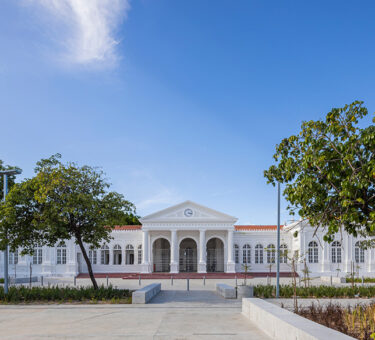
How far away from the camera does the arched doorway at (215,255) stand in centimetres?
4675

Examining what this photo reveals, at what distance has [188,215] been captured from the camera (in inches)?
1725

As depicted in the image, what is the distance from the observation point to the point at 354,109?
9.09 metres

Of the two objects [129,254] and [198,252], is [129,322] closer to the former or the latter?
[198,252]

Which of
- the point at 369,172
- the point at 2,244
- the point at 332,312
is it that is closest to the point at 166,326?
the point at 332,312

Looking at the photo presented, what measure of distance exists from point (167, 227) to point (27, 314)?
29987 mm

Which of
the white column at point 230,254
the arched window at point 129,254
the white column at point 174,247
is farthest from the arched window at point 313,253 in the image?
the arched window at point 129,254

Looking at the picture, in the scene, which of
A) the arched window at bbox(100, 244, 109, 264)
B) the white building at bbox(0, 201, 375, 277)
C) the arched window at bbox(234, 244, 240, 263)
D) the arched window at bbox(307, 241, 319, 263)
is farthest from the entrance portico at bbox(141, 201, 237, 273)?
the arched window at bbox(307, 241, 319, 263)

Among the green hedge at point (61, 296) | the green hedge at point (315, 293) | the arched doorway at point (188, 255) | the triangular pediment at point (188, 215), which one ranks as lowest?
the arched doorway at point (188, 255)

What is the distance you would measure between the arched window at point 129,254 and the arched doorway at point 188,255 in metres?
5.49

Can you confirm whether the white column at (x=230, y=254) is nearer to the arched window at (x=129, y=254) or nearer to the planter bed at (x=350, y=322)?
the arched window at (x=129, y=254)

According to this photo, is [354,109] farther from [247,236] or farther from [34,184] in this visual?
[247,236]

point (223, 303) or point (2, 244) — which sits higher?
point (2, 244)

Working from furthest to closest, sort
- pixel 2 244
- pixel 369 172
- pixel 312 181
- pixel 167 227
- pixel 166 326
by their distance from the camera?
pixel 167 227
pixel 2 244
pixel 166 326
pixel 312 181
pixel 369 172

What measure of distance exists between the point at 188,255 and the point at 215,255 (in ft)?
10.1
